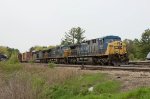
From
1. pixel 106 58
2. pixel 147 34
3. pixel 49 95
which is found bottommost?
pixel 49 95

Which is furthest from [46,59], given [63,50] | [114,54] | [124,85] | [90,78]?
[124,85]

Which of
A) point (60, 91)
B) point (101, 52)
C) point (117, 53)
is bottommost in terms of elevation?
point (60, 91)

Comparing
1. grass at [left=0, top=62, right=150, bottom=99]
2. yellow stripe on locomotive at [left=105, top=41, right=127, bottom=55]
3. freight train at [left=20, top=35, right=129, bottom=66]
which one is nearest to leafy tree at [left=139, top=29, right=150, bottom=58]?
freight train at [left=20, top=35, right=129, bottom=66]

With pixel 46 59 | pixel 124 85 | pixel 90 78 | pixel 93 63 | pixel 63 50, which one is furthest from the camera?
pixel 46 59

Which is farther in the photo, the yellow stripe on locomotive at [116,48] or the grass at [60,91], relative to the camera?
the yellow stripe on locomotive at [116,48]

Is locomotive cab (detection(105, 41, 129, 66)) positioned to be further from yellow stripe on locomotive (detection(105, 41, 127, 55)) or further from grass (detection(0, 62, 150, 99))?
grass (detection(0, 62, 150, 99))

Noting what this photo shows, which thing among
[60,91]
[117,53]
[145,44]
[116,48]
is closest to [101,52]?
[116,48]

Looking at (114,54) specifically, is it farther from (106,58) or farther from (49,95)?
(49,95)

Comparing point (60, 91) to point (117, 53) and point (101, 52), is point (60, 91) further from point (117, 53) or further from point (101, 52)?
point (101, 52)

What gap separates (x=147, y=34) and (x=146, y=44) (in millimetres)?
2444

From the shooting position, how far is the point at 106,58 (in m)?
37.7

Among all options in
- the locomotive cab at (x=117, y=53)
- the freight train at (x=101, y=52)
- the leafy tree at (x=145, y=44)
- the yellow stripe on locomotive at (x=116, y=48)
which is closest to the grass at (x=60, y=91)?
the locomotive cab at (x=117, y=53)

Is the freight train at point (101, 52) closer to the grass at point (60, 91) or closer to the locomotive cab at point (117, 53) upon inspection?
the locomotive cab at point (117, 53)

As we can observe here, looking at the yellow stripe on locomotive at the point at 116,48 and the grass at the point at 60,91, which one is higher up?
the yellow stripe on locomotive at the point at 116,48
